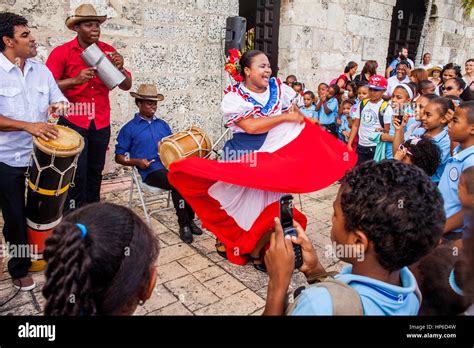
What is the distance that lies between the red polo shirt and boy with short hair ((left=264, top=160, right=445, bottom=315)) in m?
3.18

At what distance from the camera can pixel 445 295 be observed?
159cm

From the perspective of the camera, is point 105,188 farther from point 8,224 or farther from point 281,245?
point 281,245

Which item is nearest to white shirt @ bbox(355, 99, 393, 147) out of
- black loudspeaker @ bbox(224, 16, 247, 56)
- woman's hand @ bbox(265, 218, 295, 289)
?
black loudspeaker @ bbox(224, 16, 247, 56)

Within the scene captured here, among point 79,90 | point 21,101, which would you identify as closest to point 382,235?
point 21,101

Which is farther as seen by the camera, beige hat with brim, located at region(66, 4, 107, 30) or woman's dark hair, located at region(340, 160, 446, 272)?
beige hat with brim, located at region(66, 4, 107, 30)

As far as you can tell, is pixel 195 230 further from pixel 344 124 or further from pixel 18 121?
pixel 344 124

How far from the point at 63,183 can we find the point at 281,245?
219 centimetres

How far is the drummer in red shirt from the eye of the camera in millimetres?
3520

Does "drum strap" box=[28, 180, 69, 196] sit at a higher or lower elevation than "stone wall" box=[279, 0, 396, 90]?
lower

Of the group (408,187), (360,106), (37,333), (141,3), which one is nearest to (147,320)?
(37,333)

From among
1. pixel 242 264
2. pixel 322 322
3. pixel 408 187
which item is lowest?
pixel 242 264

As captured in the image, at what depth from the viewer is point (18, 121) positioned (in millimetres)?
2621

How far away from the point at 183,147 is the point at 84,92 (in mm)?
1184

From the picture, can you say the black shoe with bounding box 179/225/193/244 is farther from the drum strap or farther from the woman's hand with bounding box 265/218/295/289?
the woman's hand with bounding box 265/218/295/289
